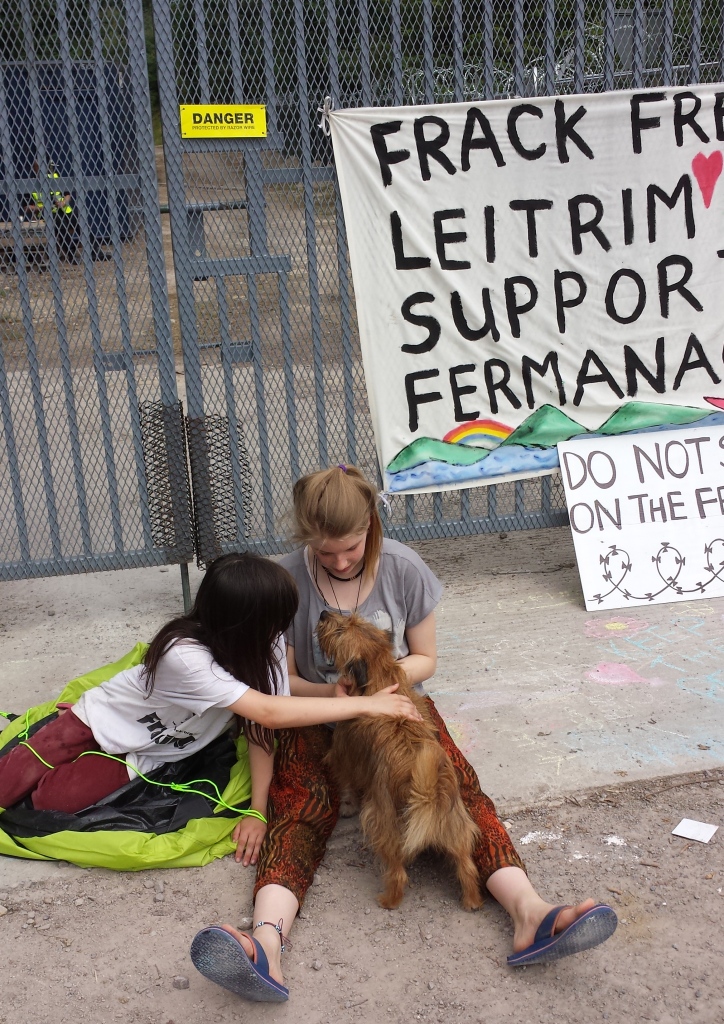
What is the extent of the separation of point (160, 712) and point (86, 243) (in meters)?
1.97

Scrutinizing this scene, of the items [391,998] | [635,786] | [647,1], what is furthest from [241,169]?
[391,998]

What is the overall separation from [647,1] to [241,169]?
1854 millimetres

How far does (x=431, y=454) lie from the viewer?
444 cm

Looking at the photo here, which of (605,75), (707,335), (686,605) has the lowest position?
(686,605)

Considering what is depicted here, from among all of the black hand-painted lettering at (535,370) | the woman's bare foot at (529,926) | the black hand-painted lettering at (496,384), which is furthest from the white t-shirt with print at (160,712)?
the black hand-painted lettering at (535,370)

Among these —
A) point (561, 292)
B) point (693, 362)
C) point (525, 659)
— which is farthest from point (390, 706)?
point (693, 362)

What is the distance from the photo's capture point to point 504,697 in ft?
12.4

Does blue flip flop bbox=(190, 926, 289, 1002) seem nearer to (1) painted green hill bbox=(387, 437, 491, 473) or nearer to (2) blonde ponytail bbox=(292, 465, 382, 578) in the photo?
(2) blonde ponytail bbox=(292, 465, 382, 578)

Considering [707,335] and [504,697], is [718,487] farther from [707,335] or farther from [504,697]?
[504,697]

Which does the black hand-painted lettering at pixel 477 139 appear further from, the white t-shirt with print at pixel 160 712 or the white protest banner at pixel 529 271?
the white t-shirt with print at pixel 160 712

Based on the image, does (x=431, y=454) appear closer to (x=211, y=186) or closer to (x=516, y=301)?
(x=516, y=301)

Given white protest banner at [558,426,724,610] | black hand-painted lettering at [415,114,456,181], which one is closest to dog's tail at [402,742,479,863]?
white protest banner at [558,426,724,610]

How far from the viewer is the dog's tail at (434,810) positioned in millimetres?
2648

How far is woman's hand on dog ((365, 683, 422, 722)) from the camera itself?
2.77m
